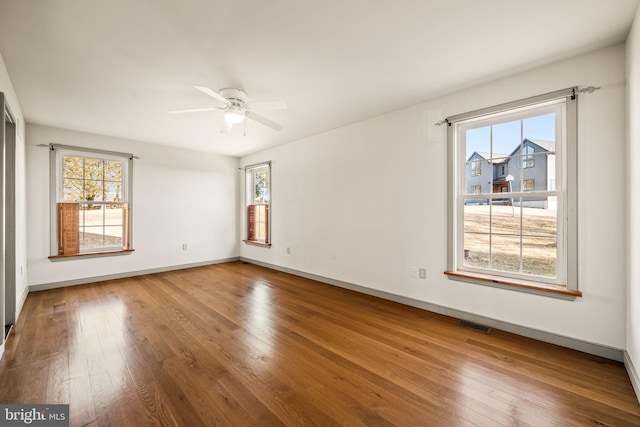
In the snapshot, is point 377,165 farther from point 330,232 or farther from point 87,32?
point 87,32

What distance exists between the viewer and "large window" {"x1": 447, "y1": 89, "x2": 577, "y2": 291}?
246 cm

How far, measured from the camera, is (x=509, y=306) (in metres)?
2.68

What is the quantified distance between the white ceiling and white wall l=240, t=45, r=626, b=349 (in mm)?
253

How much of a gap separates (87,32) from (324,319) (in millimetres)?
3269

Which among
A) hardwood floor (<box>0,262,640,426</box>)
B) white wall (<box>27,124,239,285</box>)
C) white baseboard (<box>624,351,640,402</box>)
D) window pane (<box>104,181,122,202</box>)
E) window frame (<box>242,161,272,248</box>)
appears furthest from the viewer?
window frame (<box>242,161,272,248</box>)

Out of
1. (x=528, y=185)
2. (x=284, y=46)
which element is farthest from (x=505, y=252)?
(x=284, y=46)

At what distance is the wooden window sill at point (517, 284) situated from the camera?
2.38m

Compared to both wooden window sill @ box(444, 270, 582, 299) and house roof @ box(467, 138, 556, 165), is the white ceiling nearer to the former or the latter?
house roof @ box(467, 138, 556, 165)

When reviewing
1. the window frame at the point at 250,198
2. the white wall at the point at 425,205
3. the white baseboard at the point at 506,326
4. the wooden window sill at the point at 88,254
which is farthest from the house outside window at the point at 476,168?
the wooden window sill at the point at 88,254

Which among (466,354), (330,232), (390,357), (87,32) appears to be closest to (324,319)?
(390,357)

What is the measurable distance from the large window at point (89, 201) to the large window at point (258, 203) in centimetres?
232

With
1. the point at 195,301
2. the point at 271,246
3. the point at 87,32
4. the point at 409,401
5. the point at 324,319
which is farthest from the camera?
Result: the point at 271,246

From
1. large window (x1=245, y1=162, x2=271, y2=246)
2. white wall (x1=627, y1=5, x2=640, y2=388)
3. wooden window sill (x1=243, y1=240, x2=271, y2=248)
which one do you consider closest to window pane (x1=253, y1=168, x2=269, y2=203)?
large window (x1=245, y1=162, x2=271, y2=246)

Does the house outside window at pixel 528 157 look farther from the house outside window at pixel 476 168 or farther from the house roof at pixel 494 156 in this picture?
the house outside window at pixel 476 168
